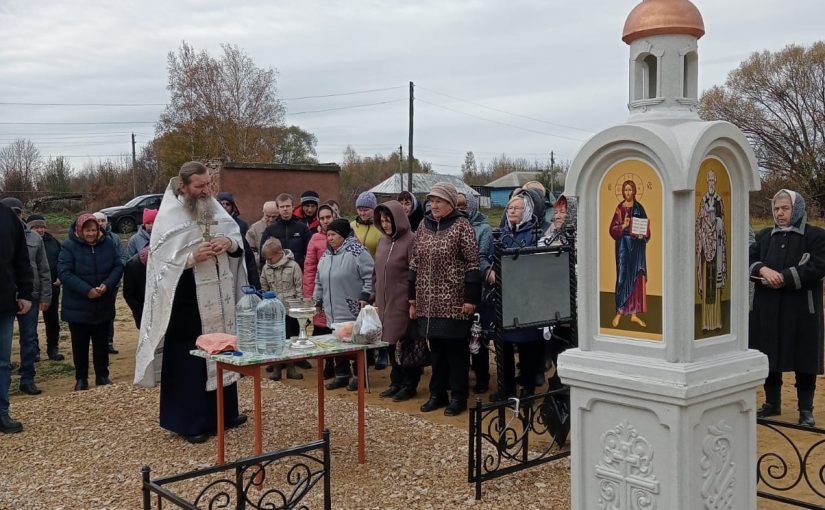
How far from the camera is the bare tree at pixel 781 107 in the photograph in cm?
2948

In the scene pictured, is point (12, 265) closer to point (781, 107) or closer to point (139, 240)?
point (139, 240)

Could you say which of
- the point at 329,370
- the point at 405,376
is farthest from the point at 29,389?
the point at 405,376

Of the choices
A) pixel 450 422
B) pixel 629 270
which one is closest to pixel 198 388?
pixel 450 422

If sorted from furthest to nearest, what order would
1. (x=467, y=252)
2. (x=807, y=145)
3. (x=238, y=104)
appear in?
(x=238, y=104) < (x=807, y=145) < (x=467, y=252)

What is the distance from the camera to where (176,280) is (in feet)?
18.2

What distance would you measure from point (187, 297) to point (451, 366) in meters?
2.17

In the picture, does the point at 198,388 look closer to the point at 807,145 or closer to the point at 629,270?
the point at 629,270

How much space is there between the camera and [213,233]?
5.72m

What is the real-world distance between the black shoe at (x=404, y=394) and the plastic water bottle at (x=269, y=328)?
239 cm

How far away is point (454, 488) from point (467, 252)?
2.02 meters

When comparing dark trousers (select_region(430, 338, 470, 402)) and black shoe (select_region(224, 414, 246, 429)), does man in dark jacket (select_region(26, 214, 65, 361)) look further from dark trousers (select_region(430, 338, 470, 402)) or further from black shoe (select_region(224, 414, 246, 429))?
dark trousers (select_region(430, 338, 470, 402))

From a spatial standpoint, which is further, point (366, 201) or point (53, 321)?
point (53, 321)

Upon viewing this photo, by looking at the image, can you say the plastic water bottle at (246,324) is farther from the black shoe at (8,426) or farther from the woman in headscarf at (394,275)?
the black shoe at (8,426)

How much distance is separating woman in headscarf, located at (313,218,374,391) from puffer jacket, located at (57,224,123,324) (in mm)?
2101
